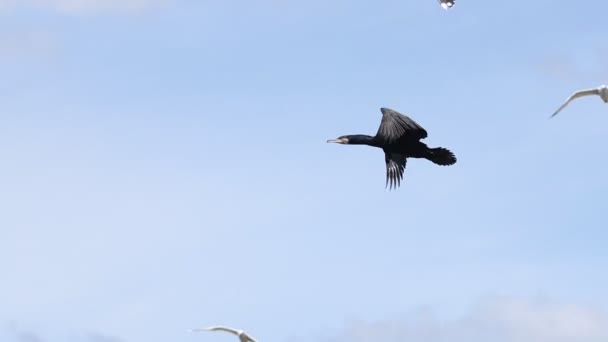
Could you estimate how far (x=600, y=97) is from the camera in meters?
65.9

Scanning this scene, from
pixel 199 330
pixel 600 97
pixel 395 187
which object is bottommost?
pixel 199 330

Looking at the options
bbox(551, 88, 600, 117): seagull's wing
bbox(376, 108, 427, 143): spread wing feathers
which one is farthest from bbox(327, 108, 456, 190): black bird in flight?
bbox(551, 88, 600, 117): seagull's wing

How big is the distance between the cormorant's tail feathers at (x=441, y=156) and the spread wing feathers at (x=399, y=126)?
123cm

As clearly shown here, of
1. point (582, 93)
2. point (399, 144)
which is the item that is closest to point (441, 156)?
point (399, 144)

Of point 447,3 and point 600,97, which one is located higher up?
point 447,3

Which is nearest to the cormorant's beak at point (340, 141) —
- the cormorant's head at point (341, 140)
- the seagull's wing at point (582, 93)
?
the cormorant's head at point (341, 140)

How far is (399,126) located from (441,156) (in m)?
2.87

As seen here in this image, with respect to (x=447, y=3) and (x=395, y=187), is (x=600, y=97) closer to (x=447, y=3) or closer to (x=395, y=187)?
(x=447, y=3)

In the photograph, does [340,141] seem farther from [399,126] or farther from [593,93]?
[593,93]

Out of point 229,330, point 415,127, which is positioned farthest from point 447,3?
point 229,330

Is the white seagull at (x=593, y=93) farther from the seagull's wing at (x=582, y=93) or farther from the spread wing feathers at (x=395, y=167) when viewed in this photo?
the spread wing feathers at (x=395, y=167)

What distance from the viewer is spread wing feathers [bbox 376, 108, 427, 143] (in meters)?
81.6

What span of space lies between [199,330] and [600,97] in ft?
76.1

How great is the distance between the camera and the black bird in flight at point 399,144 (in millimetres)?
81812
